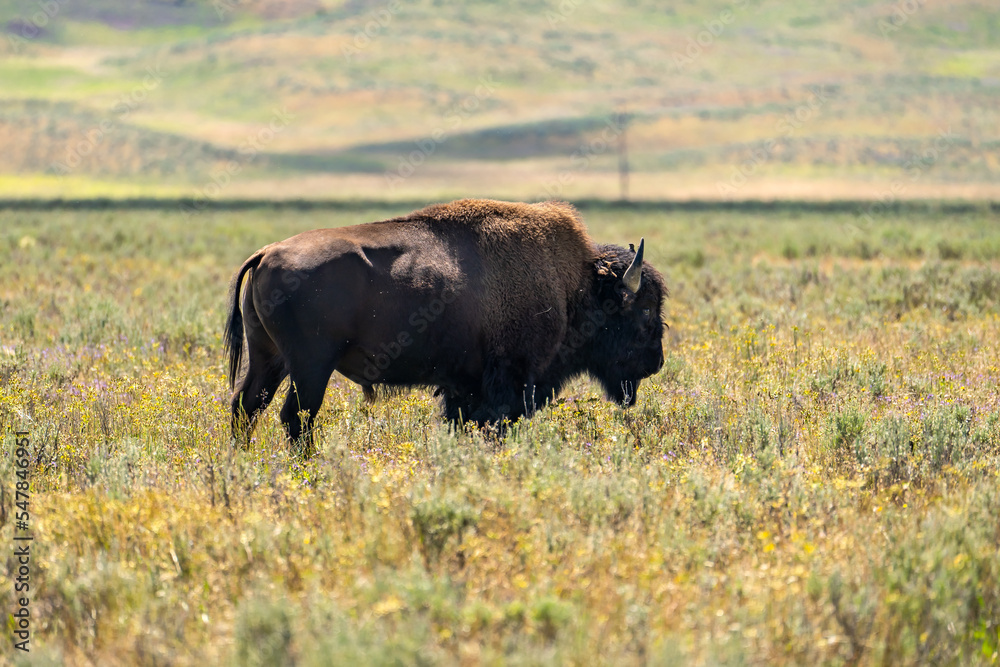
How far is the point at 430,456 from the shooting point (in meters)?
5.30

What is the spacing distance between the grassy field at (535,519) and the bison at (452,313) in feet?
1.10

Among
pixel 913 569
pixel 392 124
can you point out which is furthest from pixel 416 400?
pixel 392 124

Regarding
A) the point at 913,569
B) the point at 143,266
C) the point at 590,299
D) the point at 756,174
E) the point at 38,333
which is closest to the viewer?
the point at 913,569

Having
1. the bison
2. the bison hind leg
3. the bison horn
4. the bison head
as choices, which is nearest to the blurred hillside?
the bison head

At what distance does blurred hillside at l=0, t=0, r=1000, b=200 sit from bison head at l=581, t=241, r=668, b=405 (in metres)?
51.9

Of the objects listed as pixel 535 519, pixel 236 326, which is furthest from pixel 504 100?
pixel 535 519

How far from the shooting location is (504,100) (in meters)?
107

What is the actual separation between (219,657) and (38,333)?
7.97m

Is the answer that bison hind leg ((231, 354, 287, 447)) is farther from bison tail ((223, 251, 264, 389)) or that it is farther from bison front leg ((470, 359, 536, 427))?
bison front leg ((470, 359, 536, 427))

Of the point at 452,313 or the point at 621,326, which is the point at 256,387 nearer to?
the point at 452,313

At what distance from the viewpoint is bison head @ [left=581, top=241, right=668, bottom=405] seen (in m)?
7.23

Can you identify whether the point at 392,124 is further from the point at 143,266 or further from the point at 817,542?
the point at 817,542

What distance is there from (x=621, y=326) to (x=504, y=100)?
338 feet

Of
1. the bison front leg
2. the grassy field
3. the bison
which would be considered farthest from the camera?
the bison front leg
